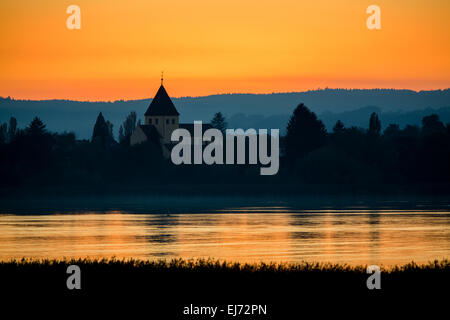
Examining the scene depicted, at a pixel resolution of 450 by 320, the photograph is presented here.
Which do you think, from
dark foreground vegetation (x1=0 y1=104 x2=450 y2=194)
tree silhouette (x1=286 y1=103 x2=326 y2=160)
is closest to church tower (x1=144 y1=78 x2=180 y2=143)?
dark foreground vegetation (x1=0 y1=104 x2=450 y2=194)

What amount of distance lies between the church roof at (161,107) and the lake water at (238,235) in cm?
10079

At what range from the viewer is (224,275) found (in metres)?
28.1

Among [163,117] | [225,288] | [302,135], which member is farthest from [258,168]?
[225,288]

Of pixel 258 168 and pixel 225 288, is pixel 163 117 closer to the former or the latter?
pixel 258 168

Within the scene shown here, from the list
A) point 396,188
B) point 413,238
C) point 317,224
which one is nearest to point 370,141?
point 396,188

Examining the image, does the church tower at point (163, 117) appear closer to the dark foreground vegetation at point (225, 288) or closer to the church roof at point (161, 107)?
the church roof at point (161, 107)

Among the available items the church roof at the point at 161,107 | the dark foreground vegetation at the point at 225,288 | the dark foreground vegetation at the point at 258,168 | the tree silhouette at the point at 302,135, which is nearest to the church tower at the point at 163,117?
the church roof at the point at 161,107

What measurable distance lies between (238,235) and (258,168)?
85803mm

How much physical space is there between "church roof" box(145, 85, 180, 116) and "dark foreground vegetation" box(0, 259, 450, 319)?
152 meters

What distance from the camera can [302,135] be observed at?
14475 cm

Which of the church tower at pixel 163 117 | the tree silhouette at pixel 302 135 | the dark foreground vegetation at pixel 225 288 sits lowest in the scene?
the dark foreground vegetation at pixel 225 288

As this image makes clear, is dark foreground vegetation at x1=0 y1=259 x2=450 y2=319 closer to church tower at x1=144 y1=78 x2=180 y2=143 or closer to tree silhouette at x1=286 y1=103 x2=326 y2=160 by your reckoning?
tree silhouette at x1=286 y1=103 x2=326 y2=160

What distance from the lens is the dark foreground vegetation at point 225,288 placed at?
24047 millimetres
